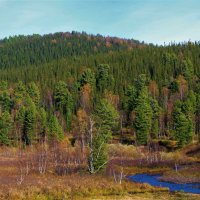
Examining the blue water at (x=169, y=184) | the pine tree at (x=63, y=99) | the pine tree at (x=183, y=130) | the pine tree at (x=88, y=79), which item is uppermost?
the pine tree at (x=88, y=79)

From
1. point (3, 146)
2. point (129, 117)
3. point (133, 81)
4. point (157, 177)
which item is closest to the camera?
point (157, 177)

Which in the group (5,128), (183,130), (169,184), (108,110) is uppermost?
(108,110)

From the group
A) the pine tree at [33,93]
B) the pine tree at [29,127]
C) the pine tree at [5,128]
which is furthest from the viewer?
the pine tree at [33,93]

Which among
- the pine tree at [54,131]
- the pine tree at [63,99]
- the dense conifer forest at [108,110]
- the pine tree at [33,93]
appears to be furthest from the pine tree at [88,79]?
the pine tree at [54,131]

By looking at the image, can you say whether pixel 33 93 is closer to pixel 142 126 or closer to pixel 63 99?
pixel 63 99

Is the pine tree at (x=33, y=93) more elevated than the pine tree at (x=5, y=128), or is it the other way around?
the pine tree at (x=33, y=93)

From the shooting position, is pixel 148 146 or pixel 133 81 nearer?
pixel 148 146

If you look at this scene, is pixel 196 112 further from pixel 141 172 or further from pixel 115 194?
pixel 115 194

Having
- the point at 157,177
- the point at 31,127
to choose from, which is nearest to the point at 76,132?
the point at 31,127

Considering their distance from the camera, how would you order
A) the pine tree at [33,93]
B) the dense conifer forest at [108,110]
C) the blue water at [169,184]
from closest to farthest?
1. the blue water at [169,184]
2. the dense conifer forest at [108,110]
3. the pine tree at [33,93]

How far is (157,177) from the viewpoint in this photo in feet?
254

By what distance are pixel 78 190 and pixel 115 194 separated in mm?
4471

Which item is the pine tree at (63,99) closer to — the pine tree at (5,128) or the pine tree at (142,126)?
the pine tree at (5,128)

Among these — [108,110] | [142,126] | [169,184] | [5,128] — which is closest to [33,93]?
[5,128]
